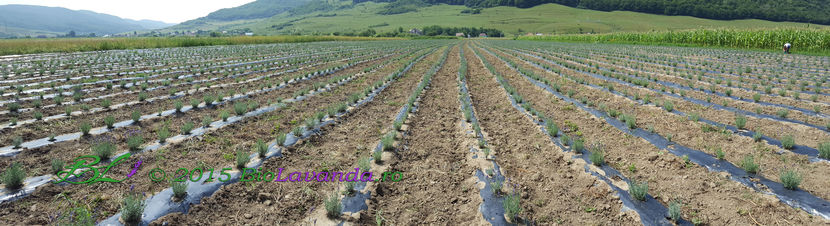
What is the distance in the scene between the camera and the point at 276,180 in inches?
179

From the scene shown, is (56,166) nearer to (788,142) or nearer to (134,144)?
(134,144)

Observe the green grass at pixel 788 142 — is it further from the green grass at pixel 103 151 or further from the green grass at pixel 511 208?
the green grass at pixel 103 151

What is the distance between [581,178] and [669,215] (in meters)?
1.20

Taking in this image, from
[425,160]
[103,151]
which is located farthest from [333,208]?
[103,151]

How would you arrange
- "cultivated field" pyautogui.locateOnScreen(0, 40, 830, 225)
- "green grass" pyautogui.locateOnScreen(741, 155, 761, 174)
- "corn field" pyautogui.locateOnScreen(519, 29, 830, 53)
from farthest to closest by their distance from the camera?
"corn field" pyautogui.locateOnScreen(519, 29, 830, 53)
"green grass" pyautogui.locateOnScreen(741, 155, 761, 174)
"cultivated field" pyautogui.locateOnScreen(0, 40, 830, 225)

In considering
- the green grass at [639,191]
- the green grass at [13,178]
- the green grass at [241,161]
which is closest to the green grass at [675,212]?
the green grass at [639,191]

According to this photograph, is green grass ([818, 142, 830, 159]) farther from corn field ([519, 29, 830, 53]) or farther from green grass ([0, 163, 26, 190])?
corn field ([519, 29, 830, 53])

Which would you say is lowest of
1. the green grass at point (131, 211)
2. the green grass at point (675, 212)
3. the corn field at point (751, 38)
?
the green grass at point (675, 212)

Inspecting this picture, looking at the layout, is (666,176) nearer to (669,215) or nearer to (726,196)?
(726,196)

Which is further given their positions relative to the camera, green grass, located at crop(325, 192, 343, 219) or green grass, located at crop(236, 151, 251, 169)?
green grass, located at crop(236, 151, 251, 169)

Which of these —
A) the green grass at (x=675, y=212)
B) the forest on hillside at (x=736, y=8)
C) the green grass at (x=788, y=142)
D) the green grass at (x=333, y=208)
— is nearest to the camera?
the green grass at (x=675, y=212)

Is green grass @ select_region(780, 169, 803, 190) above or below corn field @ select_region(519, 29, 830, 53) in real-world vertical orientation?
below

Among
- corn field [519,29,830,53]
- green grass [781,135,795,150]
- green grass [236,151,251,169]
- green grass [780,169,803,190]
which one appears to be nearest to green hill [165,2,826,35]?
corn field [519,29,830,53]

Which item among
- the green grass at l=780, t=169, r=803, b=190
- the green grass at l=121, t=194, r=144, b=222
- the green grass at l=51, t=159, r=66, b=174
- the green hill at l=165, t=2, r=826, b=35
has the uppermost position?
the green hill at l=165, t=2, r=826, b=35
